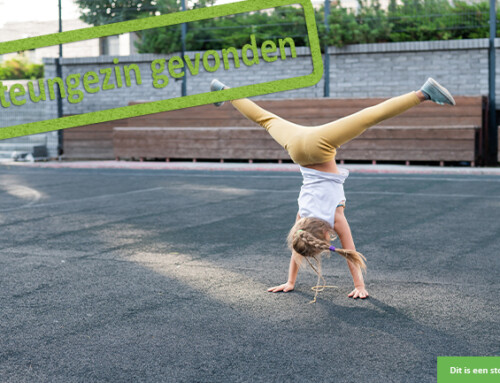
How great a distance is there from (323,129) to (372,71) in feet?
61.0

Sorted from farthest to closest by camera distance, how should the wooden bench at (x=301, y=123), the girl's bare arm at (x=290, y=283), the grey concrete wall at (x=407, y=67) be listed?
the grey concrete wall at (x=407, y=67) → the wooden bench at (x=301, y=123) → the girl's bare arm at (x=290, y=283)

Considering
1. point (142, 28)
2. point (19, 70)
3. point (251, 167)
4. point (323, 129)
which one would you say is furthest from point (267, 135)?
point (19, 70)

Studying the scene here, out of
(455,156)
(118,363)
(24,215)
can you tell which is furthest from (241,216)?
(455,156)

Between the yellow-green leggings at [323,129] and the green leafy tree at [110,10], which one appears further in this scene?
the green leafy tree at [110,10]

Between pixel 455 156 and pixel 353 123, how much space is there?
15.9 m

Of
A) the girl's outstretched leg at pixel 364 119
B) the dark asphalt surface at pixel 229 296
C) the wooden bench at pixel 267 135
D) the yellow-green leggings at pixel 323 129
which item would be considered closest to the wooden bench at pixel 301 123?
the wooden bench at pixel 267 135

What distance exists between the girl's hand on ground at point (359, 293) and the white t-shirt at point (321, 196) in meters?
0.68

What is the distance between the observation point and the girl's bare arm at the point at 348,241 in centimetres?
559

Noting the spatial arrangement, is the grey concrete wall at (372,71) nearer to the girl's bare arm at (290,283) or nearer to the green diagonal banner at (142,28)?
the girl's bare arm at (290,283)

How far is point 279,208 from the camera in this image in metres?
11.6

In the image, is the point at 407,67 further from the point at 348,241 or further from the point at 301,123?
the point at 348,241

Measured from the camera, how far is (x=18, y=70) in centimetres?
4038

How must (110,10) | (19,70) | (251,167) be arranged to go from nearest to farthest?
(251,167), (110,10), (19,70)

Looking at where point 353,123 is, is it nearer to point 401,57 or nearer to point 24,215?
point 24,215
